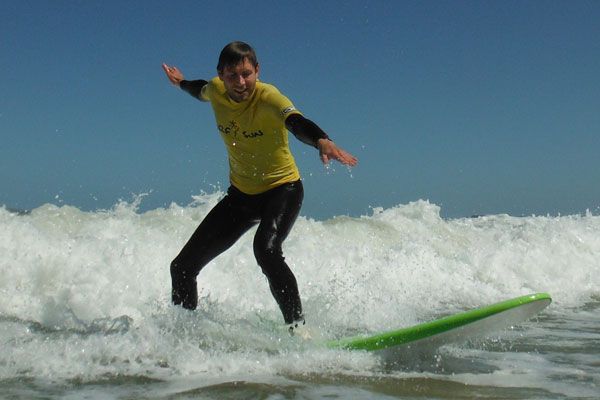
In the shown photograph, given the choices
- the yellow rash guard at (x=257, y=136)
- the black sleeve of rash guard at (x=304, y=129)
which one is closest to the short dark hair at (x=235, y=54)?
the yellow rash guard at (x=257, y=136)

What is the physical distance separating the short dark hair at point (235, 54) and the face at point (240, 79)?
23 mm

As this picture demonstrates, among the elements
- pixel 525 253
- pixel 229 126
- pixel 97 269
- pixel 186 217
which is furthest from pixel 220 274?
pixel 525 253

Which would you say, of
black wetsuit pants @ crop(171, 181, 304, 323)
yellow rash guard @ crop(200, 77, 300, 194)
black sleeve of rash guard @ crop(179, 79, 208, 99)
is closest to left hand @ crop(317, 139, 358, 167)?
yellow rash guard @ crop(200, 77, 300, 194)

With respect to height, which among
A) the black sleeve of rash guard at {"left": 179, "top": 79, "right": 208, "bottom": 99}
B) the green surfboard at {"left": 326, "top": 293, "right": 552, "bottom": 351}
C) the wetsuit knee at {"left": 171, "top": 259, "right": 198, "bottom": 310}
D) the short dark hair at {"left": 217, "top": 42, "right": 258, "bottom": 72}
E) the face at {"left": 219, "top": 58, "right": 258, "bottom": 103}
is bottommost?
the green surfboard at {"left": 326, "top": 293, "right": 552, "bottom": 351}

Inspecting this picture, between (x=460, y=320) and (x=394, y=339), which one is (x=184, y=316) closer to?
(x=394, y=339)

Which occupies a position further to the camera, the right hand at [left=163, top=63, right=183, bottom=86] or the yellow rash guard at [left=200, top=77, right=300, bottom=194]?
the right hand at [left=163, top=63, right=183, bottom=86]

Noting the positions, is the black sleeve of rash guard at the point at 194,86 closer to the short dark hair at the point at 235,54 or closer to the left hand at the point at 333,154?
the short dark hair at the point at 235,54

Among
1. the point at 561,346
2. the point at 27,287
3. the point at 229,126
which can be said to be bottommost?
A: the point at 561,346

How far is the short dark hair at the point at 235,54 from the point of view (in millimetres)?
4109

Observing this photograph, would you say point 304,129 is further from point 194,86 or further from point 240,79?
point 194,86

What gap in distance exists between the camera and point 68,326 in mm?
5656

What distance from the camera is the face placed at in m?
4.13

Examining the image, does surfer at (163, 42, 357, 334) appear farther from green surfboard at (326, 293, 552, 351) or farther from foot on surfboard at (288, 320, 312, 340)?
green surfboard at (326, 293, 552, 351)

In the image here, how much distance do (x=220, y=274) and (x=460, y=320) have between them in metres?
4.49
